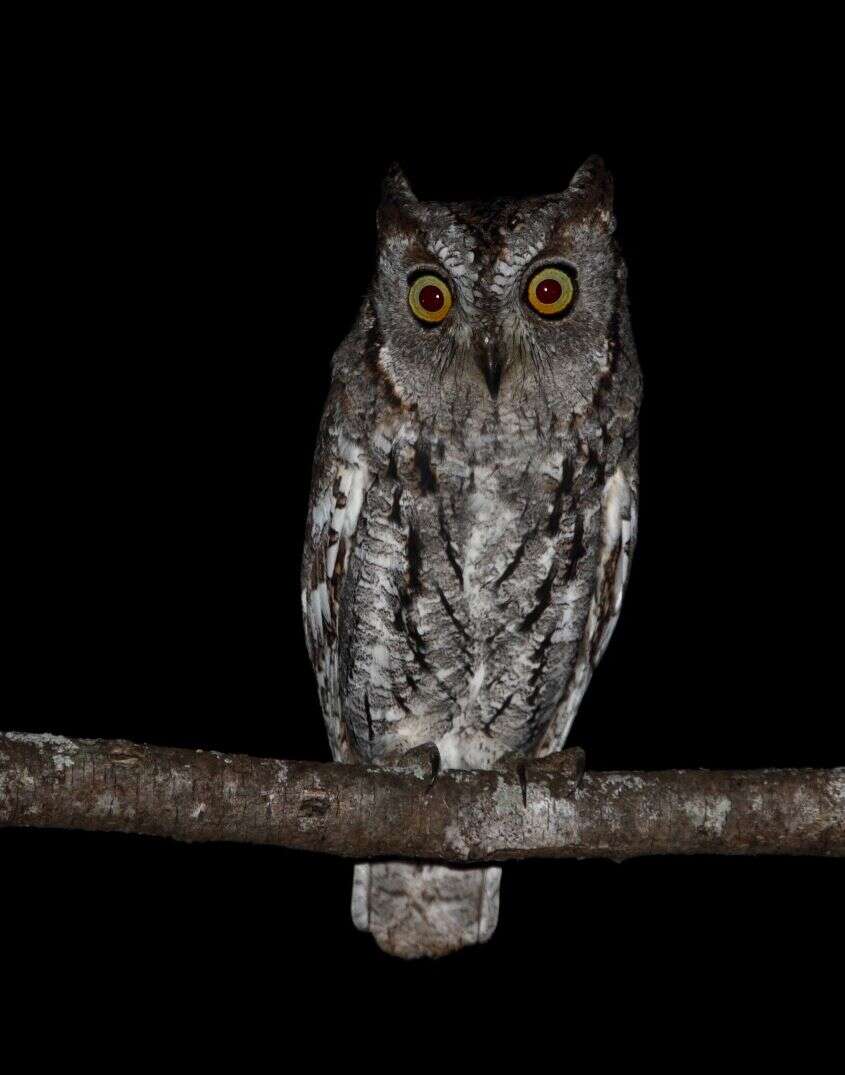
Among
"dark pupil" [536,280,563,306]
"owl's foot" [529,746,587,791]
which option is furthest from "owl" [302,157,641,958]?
"owl's foot" [529,746,587,791]

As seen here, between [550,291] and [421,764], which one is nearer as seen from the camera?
[421,764]

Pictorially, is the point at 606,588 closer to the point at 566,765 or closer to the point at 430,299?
the point at 566,765

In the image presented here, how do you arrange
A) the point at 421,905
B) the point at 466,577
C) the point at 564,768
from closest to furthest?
the point at 564,768
the point at 466,577
the point at 421,905

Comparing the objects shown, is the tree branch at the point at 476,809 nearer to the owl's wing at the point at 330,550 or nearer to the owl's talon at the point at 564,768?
the owl's talon at the point at 564,768

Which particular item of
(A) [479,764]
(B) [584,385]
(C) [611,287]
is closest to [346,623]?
(A) [479,764]

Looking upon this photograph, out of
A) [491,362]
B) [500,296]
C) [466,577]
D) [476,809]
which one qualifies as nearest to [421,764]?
[476,809]

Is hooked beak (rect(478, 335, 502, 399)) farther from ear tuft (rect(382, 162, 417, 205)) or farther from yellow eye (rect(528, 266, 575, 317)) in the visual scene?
ear tuft (rect(382, 162, 417, 205))

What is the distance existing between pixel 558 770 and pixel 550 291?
96 centimetres

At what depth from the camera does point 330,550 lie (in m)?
2.74

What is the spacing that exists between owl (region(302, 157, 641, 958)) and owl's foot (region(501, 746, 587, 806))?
32 cm

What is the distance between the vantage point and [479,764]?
9.61 ft

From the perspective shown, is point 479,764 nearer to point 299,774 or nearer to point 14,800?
point 299,774

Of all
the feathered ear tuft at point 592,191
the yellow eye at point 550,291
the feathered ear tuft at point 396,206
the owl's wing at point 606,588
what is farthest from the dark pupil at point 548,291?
the owl's wing at point 606,588

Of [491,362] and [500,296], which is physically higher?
[500,296]
